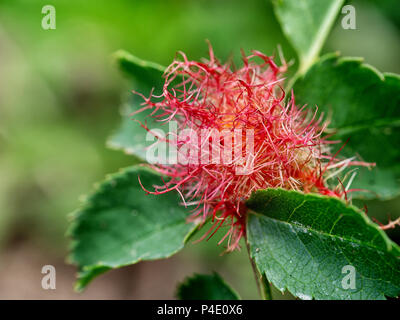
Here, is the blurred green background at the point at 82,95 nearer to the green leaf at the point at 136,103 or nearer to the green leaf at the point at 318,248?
the green leaf at the point at 136,103

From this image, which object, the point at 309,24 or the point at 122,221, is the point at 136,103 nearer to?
the point at 122,221

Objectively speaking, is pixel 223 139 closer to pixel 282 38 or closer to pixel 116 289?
pixel 282 38

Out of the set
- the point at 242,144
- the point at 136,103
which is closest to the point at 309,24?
the point at 242,144

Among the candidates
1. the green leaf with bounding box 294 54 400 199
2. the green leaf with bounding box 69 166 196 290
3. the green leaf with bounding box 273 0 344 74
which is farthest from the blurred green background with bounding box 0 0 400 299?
the green leaf with bounding box 294 54 400 199

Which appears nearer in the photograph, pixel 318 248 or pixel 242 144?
pixel 318 248

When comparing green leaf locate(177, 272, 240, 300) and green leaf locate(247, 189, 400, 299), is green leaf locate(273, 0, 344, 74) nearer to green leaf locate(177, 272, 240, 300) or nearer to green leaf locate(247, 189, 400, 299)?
green leaf locate(247, 189, 400, 299)
